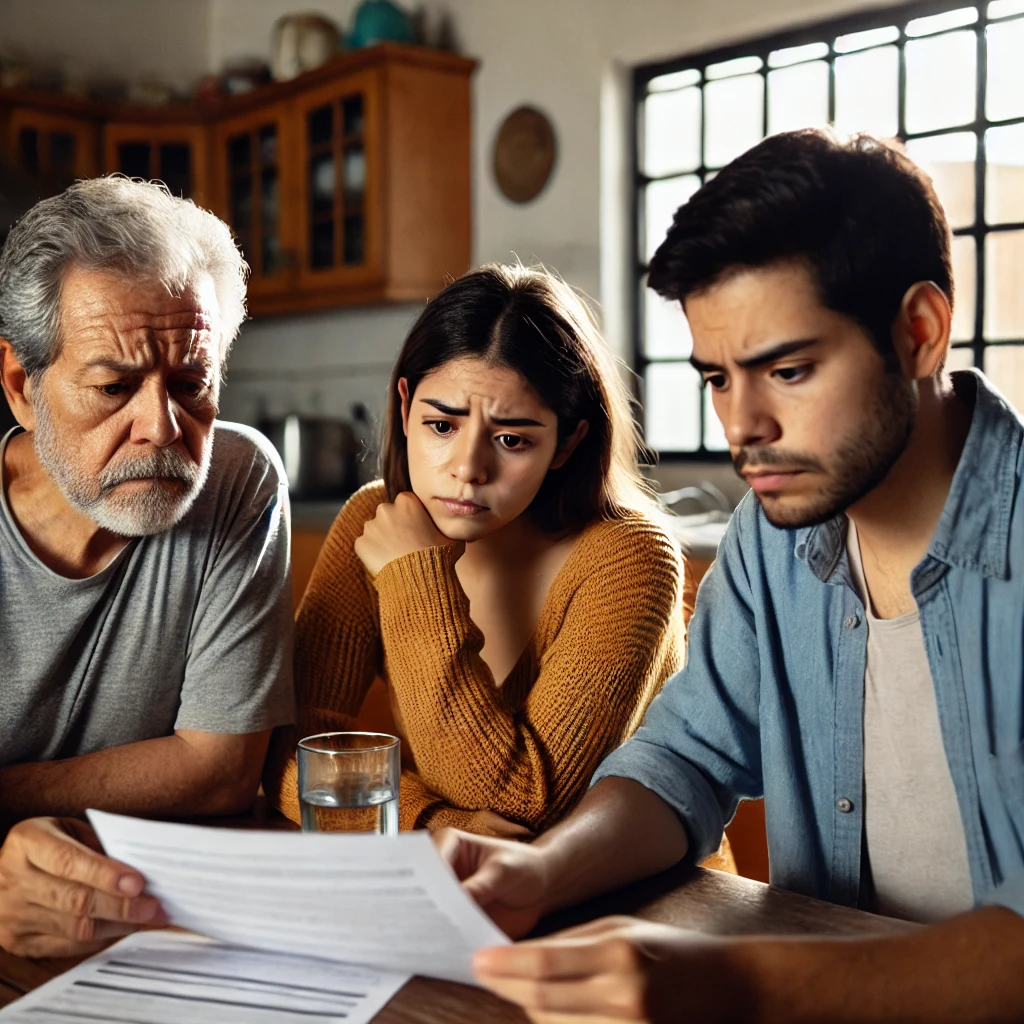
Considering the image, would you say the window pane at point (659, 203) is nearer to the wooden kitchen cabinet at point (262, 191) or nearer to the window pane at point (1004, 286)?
the window pane at point (1004, 286)

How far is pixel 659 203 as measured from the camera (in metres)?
3.63

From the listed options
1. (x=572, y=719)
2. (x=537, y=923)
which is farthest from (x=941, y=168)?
(x=537, y=923)

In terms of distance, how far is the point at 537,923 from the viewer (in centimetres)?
95

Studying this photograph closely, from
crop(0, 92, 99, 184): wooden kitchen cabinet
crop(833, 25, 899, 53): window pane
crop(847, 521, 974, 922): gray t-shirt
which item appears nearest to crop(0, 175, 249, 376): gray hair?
crop(847, 521, 974, 922): gray t-shirt

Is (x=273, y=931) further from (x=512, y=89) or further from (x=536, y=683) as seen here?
(x=512, y=89)

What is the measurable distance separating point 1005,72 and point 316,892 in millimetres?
2814

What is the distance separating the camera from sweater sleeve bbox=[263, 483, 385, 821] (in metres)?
1.39

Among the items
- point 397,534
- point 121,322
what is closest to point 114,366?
point 121,322

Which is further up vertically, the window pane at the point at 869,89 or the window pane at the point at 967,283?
the window pane at the point at 869,89

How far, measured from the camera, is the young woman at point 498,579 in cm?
132

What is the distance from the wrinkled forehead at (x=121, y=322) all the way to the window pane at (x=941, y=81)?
2.38 m

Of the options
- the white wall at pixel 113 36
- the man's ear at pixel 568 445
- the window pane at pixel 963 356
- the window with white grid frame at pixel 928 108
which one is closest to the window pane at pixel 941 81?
the window with white grid frame at pixel 928 108

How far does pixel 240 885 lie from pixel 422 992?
0.14m

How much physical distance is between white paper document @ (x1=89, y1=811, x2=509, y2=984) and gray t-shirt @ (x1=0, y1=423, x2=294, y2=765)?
449mm
